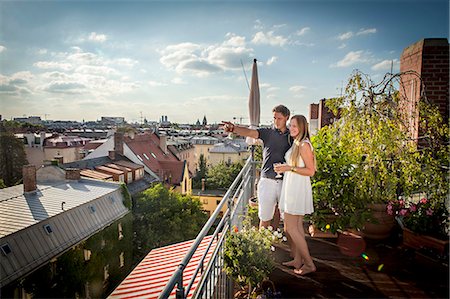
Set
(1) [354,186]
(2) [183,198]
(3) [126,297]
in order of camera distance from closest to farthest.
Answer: (1) [354,186]
(3) [126,297]
(2) [183,198]

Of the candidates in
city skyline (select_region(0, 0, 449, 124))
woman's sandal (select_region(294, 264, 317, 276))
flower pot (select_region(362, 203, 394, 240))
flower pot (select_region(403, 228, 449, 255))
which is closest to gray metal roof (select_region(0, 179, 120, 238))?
city skyline (select_region(0, 0, 449, 124))

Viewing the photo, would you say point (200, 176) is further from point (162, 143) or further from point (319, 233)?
point (319, 233)

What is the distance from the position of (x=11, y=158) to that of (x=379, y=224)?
34.1 m

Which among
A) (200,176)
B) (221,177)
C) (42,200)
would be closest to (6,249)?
(42,200)

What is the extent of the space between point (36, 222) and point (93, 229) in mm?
2808

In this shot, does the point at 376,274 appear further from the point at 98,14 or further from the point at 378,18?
the point at 98,14

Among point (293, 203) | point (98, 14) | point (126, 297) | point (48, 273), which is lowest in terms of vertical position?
point (48, 273)

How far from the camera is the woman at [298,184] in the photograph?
8.39ft

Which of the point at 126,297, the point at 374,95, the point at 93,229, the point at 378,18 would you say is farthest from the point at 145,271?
the point at 93,229

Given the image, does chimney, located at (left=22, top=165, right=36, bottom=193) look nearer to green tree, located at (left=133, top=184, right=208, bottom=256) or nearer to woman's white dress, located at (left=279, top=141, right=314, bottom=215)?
green tree, located at (left=133, top=184, right=208, bottom=256)

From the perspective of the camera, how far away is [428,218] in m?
3.07

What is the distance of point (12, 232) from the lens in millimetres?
10789

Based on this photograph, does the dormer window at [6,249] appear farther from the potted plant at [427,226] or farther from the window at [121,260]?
the potted plant at [427,226]

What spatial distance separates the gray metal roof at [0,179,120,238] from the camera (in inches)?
458
